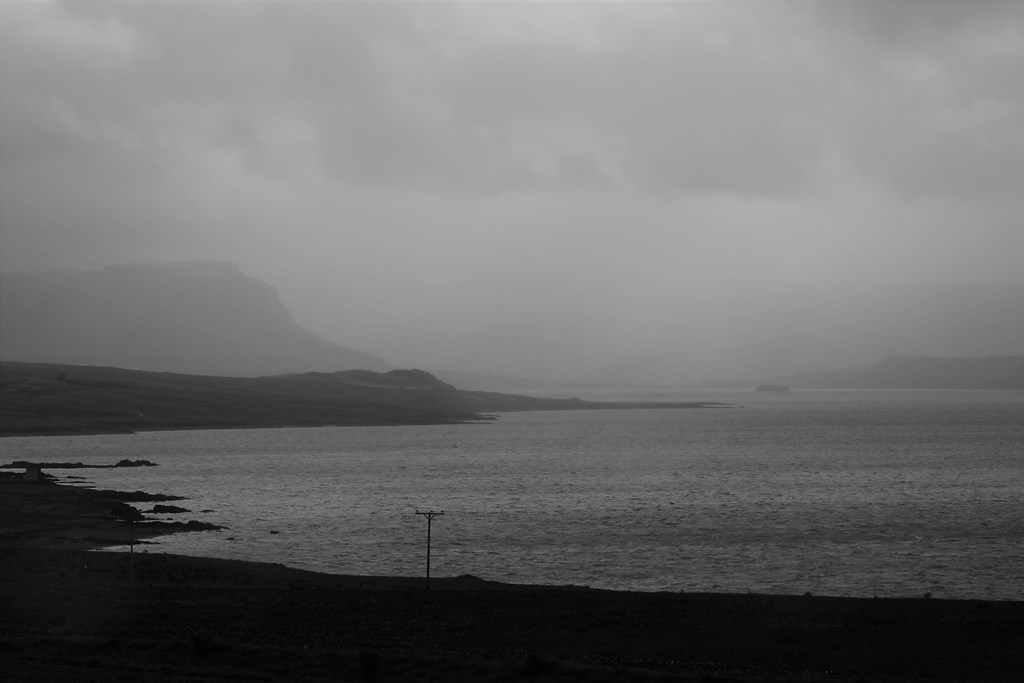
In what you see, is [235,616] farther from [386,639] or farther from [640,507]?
[640,507]

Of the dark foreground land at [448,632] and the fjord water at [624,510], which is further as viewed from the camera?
the fjord water at [624,510]

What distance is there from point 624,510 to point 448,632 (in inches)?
1746

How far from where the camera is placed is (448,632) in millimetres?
29625

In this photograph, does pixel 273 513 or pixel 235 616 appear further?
pixel 273 513

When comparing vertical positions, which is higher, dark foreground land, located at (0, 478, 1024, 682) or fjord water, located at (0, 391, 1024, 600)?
dark foreground land, located at (0, 478, 1024, 682)

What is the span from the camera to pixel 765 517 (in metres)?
67.7

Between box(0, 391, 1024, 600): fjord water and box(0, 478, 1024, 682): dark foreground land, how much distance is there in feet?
31.2

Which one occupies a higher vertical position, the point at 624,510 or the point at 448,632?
the point at 448,632

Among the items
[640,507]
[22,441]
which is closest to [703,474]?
[640,507]

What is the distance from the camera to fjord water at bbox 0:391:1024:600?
47969 millimetres

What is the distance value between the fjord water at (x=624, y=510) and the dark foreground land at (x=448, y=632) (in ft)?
31.2

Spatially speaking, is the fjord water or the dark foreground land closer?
the dark foreground land

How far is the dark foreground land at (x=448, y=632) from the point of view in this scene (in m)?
23.8

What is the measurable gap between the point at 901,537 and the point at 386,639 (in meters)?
41.0
